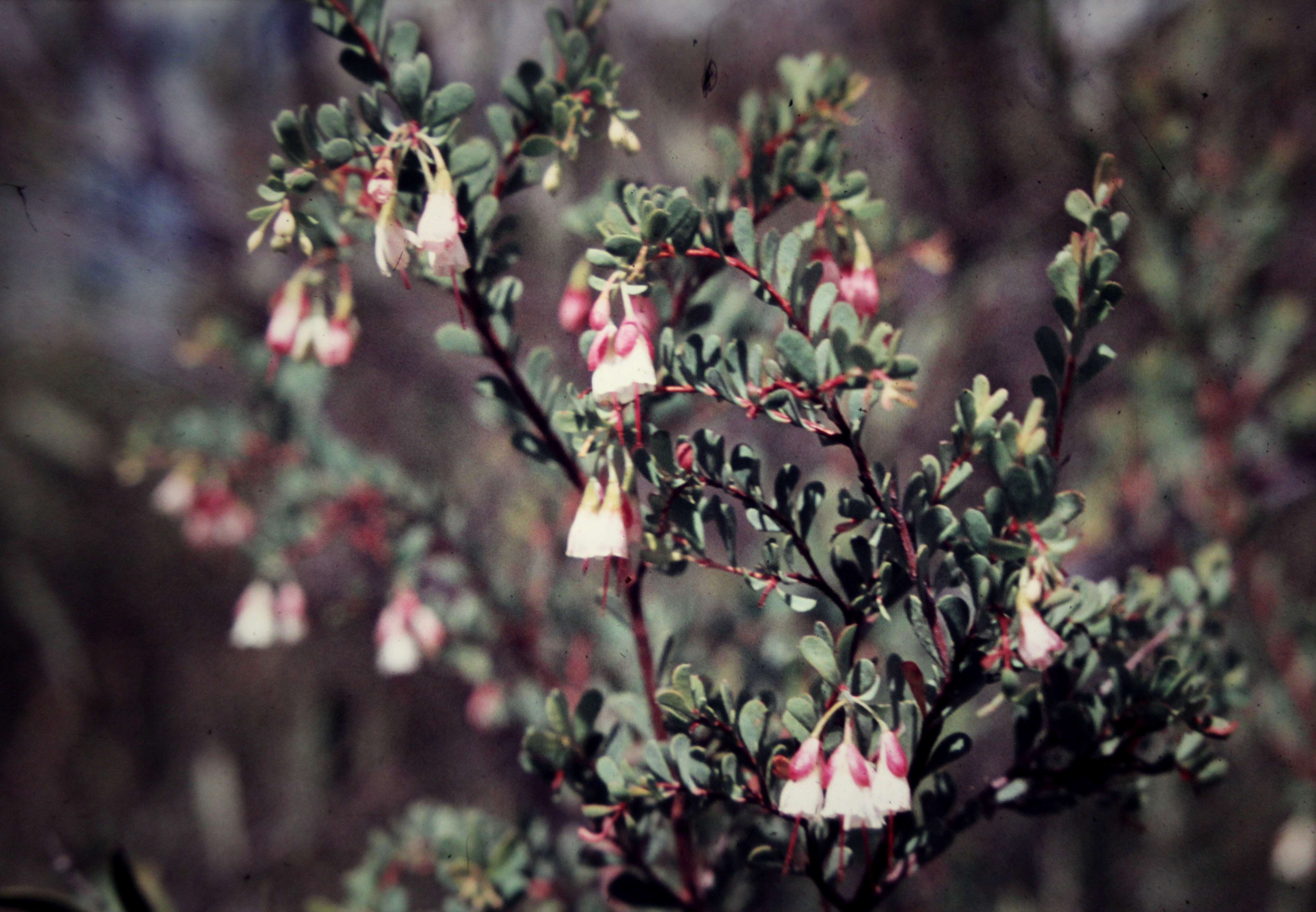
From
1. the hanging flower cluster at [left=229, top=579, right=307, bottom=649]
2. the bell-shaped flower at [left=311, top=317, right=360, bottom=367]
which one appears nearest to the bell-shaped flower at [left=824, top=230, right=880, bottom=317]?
the bell-shaped flower at [left=311, top=317, right=360, bottom=367]

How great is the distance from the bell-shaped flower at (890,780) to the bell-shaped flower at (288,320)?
0.47 m

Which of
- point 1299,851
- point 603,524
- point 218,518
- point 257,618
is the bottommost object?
point 1299,851

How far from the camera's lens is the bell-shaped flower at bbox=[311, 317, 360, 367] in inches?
22.1

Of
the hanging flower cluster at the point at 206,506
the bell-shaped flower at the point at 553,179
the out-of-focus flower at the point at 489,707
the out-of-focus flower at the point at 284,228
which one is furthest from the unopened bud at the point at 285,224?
the hanging flower cluster at the point at 206,506

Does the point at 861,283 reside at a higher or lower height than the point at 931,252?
lower

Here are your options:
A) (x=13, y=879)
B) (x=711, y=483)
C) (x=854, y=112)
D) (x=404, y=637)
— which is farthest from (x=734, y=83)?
(x=13, y=879)

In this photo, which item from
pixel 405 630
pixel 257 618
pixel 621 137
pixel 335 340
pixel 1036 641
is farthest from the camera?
pixel 257 618

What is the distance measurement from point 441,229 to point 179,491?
65 cm

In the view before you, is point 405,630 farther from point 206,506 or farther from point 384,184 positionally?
point 384,184

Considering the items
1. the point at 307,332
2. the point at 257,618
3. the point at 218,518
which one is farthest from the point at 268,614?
the point at 307,332

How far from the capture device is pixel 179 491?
862 millimetres

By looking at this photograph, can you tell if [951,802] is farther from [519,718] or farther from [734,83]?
[734,83]

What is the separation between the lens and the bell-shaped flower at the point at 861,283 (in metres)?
0.46

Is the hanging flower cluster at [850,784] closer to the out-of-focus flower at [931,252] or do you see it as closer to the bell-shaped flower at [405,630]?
the out-of-focus flower at [931,252]
